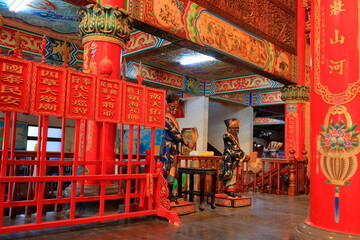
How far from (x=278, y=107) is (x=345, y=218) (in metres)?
12.9

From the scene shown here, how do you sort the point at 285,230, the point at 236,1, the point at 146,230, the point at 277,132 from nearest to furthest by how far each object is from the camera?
the point at 146,230 < the point at 285,230 < the point at 236,1 < the point at 277,132

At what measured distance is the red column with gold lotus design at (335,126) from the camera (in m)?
2.42

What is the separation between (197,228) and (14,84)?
2433mm

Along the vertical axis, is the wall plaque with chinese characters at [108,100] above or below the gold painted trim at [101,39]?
below

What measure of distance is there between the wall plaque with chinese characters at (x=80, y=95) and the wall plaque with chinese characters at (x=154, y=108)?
72 cm

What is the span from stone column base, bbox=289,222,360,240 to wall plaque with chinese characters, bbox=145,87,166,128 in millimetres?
2017

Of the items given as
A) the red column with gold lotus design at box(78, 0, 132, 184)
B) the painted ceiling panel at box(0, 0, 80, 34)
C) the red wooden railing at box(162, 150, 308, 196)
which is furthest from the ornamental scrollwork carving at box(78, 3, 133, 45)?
the red wooden railing at box(162, 150, 308, 196)

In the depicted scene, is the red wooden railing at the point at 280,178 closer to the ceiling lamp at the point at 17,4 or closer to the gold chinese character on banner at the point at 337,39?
the ceiling lamp at the point at 17,4

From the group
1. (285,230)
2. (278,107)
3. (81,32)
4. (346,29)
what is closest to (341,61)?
(346,29)

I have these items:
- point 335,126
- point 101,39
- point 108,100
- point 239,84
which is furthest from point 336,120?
point 239,84

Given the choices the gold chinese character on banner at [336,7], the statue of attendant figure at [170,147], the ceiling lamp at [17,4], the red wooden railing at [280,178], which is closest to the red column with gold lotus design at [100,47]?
the statue of attendant figure at [170,147]

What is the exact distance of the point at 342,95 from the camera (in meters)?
2.51

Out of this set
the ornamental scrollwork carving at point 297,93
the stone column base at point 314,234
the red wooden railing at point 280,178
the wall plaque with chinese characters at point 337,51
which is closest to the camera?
the stone column base at point 314,234

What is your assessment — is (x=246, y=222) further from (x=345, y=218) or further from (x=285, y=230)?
(x=345, y=218)
